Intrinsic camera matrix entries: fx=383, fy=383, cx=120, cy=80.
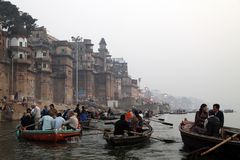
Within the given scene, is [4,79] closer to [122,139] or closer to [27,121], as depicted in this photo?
[27,121]

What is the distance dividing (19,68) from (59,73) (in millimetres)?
18553

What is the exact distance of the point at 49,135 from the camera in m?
19.8

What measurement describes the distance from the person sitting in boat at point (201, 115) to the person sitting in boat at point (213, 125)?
1.44m

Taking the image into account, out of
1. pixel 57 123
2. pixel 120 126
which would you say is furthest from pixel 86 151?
pixel 57 123

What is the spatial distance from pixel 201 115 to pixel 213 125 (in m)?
1.97

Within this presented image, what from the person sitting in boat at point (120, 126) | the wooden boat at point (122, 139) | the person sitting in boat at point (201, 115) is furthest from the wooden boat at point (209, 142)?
the person sitting in boat at point (120, 126)

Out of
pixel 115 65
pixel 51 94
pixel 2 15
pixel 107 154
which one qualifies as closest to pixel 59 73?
pixel 51 94

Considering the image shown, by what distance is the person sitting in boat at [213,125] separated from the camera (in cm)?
1617

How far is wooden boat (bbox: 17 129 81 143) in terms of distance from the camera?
779 inches

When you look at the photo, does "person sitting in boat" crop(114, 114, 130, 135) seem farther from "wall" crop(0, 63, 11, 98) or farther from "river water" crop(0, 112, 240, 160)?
"wall" crop(0, 63, 11, 98)

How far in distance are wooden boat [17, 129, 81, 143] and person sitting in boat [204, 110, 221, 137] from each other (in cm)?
752

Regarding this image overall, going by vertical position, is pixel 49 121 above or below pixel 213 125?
above

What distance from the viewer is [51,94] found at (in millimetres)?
74062

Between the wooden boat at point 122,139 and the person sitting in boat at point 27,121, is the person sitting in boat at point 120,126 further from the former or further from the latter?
the person sitting in boat at point 27,121
